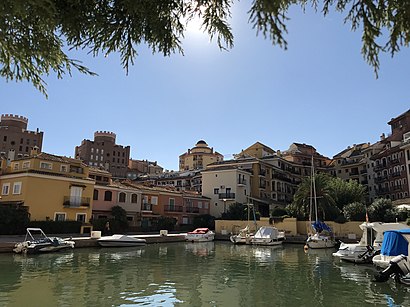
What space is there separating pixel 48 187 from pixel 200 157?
80925 mm

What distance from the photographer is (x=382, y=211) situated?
41250 mm

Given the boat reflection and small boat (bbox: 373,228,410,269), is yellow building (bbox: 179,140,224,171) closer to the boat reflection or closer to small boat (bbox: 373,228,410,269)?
the boat reflection

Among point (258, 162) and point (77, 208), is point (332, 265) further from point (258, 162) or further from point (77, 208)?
point (258, 162)

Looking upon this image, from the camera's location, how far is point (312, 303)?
513 inches

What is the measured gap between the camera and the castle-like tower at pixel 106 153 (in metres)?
118

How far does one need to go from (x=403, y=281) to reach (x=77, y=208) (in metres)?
34.8

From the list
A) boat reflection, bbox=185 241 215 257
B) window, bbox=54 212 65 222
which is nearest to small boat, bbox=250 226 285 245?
boat reflection, bbox=185 241 215 257

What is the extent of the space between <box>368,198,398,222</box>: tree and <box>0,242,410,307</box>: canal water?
1970 cm

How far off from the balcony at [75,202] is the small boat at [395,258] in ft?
106

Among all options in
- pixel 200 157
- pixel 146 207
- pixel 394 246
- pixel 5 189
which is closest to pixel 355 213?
pixel 394 246

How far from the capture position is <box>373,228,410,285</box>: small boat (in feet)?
54.2

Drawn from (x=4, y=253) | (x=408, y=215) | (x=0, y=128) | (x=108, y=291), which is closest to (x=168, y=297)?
(x=108, y=291)

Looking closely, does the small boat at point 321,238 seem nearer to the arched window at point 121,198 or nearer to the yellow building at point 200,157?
the arched window at point 121,198

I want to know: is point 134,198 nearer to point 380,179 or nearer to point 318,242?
point 318,242
